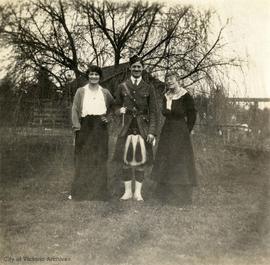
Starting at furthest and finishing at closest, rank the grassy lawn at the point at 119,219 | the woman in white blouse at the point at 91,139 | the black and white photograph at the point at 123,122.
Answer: the woman in white blouse at the point at 91,139 → the black and white photograph at the point at 123,122 → the grassy lawn at the point at 119,219

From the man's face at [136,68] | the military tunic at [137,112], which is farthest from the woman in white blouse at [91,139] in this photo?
the man's face at [136,68]

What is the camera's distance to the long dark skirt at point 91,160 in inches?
219

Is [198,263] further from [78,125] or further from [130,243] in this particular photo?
[78,125]

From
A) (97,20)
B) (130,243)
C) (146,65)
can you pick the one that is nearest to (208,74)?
(146,65)

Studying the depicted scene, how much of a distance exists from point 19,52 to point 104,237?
9.13 feet

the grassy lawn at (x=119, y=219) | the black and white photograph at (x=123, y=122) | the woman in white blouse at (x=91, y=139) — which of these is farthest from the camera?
the woman in white blouse at (x=91, y=139)

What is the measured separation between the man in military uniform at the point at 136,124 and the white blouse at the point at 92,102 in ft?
0.79

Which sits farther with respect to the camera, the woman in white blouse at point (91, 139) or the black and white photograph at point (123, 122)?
the woman in white blouse at point (91, 139)

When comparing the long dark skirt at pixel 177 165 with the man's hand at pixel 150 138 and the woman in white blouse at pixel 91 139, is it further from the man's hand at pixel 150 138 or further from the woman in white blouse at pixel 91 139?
the woman in white blouse at pixel 91 139

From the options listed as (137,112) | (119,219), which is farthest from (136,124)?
(119,219)

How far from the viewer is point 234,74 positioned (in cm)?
650

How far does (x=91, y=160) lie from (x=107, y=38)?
1.81 m

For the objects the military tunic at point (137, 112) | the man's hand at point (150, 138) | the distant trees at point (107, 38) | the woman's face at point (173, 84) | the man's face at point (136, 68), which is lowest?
the man's hand at point (150, 138)

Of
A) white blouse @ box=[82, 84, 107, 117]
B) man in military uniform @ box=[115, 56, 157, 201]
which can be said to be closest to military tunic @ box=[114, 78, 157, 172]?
man in military uniform @ box=[115, 56, 157, 201]
